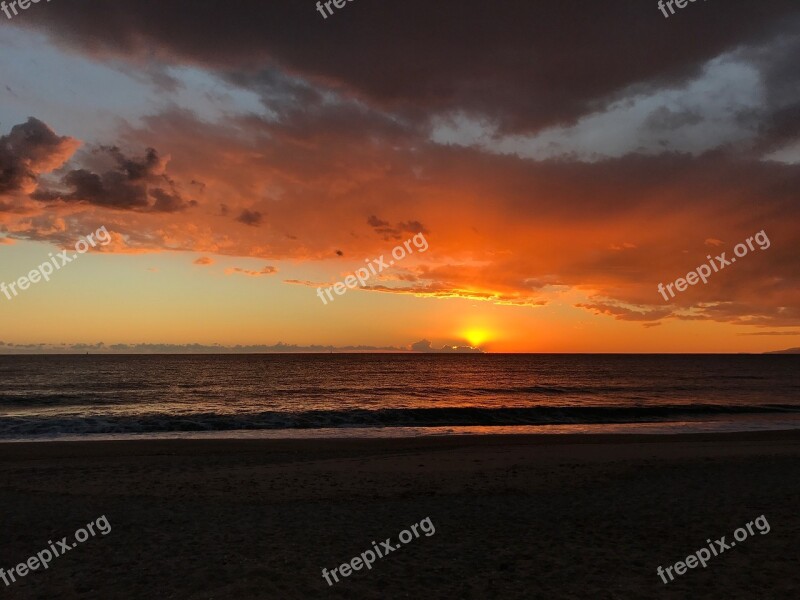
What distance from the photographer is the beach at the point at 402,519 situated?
371 inches

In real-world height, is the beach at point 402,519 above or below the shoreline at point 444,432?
above

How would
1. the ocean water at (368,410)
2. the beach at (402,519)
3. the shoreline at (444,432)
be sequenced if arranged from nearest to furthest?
the beach at (402,519) < the shoreline at (444,432) < the ocean water at (368,410)

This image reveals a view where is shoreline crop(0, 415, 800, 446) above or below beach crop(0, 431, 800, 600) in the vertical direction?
below

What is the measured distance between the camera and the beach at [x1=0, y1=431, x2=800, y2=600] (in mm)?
9422

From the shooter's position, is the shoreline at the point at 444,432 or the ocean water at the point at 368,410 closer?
the shoreline at the point at 444,432

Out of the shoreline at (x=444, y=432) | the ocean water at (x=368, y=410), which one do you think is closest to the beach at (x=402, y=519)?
Answer: the shoreline at (x=444, y=432)

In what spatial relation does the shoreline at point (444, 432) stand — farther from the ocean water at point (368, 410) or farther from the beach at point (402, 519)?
the beach at point (402, 519)

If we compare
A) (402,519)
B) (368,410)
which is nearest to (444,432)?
(368,410)

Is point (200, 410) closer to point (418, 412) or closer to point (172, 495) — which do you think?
point (418, 412)

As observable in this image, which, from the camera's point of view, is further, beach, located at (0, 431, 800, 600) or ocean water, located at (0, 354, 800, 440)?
ocean water, located at (0, 354, 800, 440)

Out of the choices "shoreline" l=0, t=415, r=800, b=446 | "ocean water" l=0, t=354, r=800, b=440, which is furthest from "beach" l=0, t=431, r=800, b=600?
"ocean water" l=0, t=354, r=800, b=440

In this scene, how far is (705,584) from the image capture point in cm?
933

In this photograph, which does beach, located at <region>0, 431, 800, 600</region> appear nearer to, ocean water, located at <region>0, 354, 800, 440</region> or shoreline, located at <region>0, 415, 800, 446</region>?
shoreline, located at <region>0, 415, 800, 446</region>

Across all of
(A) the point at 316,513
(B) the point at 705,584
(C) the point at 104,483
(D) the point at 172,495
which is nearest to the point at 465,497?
(A) the point at 316,513
